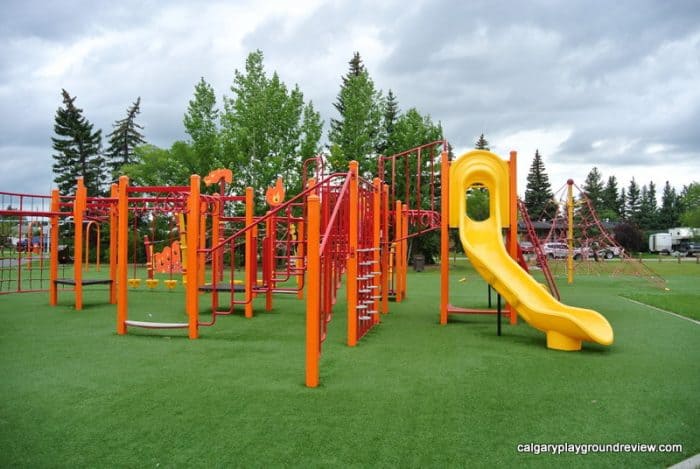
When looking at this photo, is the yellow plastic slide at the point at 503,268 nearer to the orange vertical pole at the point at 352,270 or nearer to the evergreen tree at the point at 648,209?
the orange vertical pole at the point at 352,270

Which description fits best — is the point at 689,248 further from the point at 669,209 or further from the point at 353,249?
the point at 353,249

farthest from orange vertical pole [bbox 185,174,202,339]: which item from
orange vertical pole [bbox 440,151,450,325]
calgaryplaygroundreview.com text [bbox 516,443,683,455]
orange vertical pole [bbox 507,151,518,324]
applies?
orange vertical pole [bbox 507,151,518,324]

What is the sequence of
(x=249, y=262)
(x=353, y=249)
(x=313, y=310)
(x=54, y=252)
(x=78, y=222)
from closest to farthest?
(x=313, y=310) < (x=353, y=249) < (x=249, y=262) < (x=78, y=222) < (x=54, y=252)

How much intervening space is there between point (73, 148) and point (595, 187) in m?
77.0

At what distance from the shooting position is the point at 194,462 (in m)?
3.65

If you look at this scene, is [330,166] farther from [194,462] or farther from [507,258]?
[194,462]

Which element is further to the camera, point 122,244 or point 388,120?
point 388,120

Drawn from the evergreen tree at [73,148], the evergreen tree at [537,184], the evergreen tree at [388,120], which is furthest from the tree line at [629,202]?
the evergreen tree at [73,148]

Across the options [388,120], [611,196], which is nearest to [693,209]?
[611,196]

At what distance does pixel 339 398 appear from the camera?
5090 millimetres

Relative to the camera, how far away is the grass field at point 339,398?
3.85 meters

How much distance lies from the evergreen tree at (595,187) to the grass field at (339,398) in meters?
84.2

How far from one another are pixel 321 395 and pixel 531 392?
7.11ft

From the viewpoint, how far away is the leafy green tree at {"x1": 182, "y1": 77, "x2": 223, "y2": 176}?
29.5 metres
